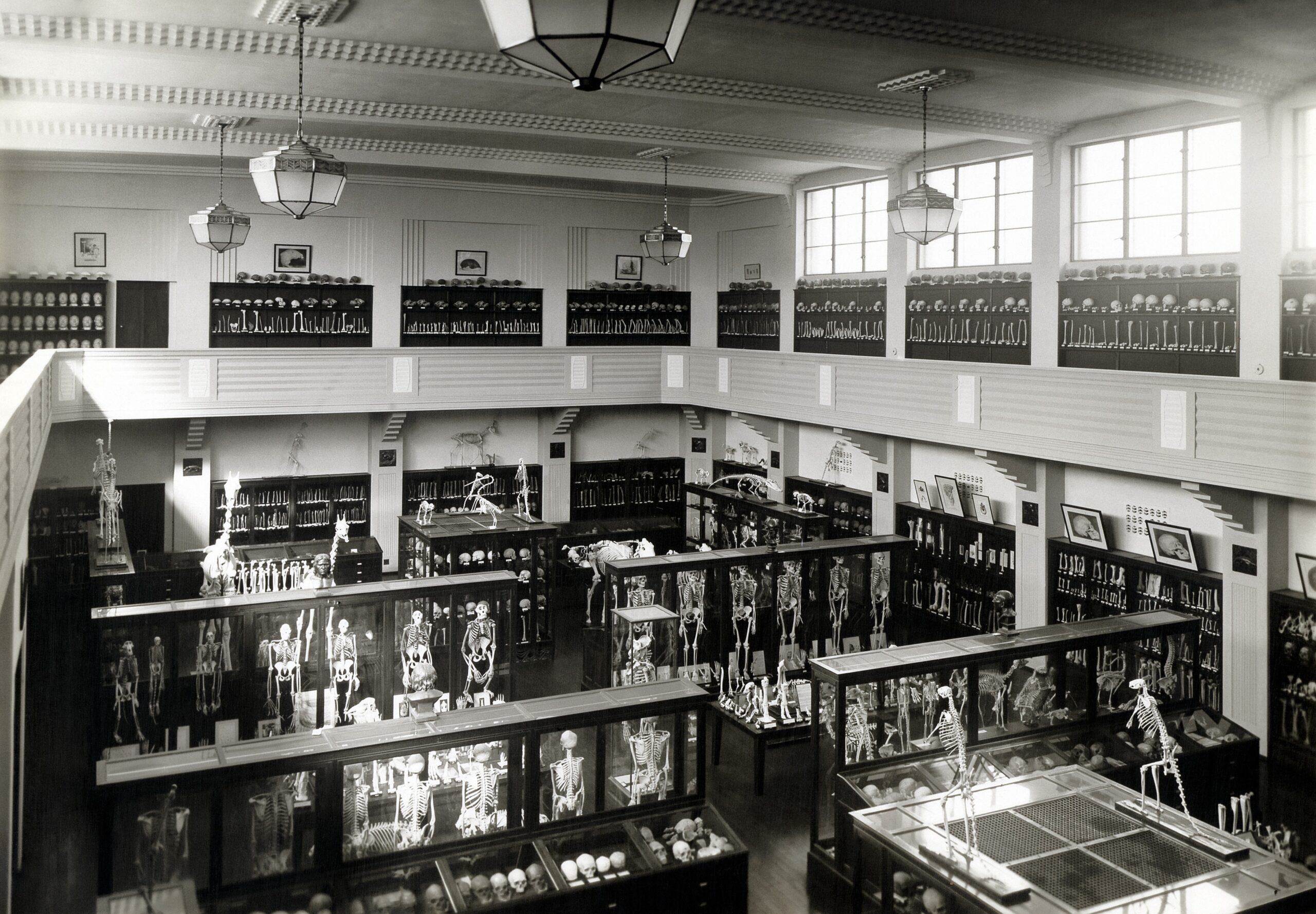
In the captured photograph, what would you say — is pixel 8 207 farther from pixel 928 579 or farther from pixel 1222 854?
pixel 1222 854

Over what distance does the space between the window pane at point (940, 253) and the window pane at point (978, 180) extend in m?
0.59

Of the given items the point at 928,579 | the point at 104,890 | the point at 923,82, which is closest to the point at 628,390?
the point at 928,579

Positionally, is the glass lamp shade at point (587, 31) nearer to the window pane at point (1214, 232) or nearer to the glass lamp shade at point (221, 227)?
the window pane at point (1214, 232)

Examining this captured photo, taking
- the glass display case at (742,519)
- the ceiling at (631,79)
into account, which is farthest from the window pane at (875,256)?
the glass display case at (742,519)

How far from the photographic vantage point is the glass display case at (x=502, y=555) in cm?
1337

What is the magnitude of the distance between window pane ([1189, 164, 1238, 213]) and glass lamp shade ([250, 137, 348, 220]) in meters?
8.39

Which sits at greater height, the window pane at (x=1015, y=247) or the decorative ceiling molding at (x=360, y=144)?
the decorative ceiling molding at (x=360, y=144)

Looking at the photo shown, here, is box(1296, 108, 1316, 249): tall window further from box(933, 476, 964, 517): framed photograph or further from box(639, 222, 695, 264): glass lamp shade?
box(639, 222, 695, 264): glass lamp shade

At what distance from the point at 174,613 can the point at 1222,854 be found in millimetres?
8317

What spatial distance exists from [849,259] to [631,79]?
781 cm

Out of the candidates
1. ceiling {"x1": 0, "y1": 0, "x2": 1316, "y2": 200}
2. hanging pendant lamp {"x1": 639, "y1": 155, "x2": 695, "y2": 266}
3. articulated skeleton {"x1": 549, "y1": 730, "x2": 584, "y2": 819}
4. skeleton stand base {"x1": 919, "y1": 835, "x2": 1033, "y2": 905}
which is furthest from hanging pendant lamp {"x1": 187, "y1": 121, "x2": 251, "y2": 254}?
skeleton stand base {"x1": 919, "y1": 835, "x2": 1033, "y2": 905}

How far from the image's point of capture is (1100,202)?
12.4m

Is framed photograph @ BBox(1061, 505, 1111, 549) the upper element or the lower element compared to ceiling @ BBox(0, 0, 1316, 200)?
lower

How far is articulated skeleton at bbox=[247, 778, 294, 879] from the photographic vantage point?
677 cm
